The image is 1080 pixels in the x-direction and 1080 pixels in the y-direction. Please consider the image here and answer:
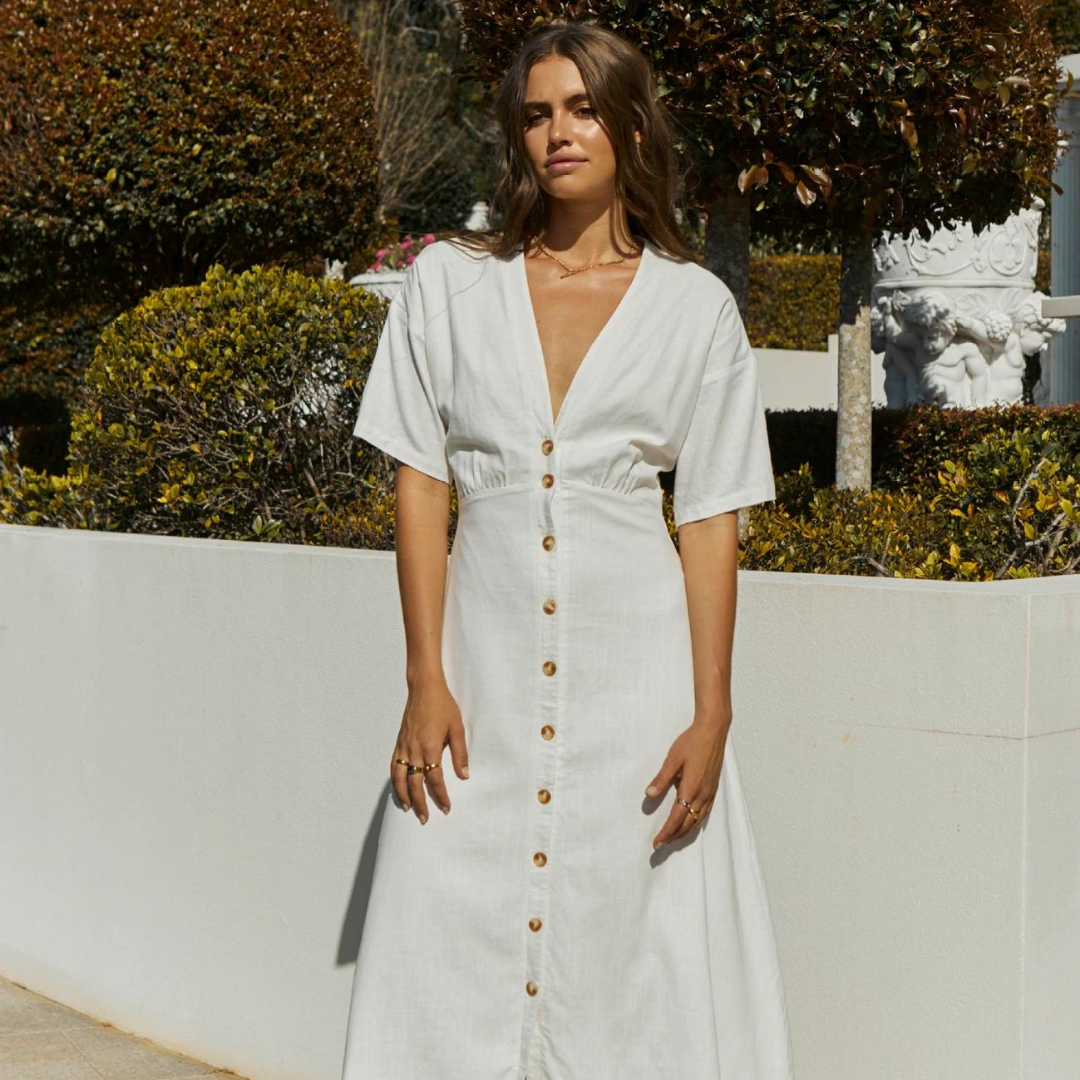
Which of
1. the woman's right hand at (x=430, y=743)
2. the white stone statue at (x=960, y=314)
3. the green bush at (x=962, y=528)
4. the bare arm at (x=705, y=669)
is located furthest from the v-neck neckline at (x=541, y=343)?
the white stone statue at (x=960, y=314)

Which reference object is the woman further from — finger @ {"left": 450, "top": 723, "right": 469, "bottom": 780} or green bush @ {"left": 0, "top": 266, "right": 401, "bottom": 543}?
green bush @ {"left": 0, "top": 266, "right": 401, "bottom": 543}

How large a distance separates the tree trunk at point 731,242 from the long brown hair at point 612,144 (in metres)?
2.41

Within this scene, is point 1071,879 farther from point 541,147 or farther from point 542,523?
point 541,147

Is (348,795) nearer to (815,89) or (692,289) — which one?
(692,289)

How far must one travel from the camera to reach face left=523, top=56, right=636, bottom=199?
2.46 m

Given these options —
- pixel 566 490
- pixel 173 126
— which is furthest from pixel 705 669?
pixel 173 126

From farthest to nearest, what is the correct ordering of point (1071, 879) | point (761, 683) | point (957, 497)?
point (957, 497) → point (761, 683) → point (1071, 879)

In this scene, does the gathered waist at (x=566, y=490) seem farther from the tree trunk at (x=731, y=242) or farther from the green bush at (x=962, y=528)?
the tree trunk at (x=731, y=242)

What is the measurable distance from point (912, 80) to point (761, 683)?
2.05 metres

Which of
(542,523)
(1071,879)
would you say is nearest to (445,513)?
(542,523)

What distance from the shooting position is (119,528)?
532 centimetres

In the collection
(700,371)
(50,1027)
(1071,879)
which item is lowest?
(50,1027)

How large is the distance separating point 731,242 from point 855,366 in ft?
2.60

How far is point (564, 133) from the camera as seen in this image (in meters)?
2.46
